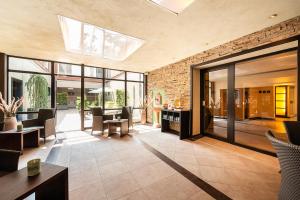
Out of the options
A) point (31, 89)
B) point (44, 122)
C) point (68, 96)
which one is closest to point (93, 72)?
point (68, 96)

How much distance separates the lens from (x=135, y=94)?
318 inches

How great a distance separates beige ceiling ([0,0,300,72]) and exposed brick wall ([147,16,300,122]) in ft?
0.56

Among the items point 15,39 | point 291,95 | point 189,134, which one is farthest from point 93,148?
point 291,95

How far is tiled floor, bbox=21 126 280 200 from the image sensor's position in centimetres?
209

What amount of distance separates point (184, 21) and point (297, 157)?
2.81 metres

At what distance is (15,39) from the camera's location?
3723mm

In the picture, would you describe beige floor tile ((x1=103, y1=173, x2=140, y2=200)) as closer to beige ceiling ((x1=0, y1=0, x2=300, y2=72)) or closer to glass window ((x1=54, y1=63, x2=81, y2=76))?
beige ceiling ((x1=0, y1=0, x2=300, y2=72))

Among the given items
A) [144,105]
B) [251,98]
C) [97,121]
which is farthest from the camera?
[251,98]

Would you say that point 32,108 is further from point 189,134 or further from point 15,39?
point 189,134

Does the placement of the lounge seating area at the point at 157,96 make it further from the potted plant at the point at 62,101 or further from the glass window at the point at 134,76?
the glass window at the point at 134,76

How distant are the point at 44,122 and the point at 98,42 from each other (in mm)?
3246

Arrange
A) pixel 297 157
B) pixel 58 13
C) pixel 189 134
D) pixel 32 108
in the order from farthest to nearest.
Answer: pixel 32 108
pixel 189 134
pixel 58 13
pixel 297 157

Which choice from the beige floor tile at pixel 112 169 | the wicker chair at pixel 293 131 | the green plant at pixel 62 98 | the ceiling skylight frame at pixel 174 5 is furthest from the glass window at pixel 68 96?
the wicker chair at pixel 293 131

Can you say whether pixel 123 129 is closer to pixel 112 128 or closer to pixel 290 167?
pixel 112 128
